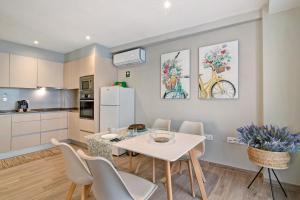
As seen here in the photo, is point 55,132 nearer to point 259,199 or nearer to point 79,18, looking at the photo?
point 79,18

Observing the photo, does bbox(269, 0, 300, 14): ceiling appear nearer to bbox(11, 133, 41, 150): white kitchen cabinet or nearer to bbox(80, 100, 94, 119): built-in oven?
bbox(80, 100, 94, 119): built-in oven

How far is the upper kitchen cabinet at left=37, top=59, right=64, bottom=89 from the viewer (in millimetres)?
3812

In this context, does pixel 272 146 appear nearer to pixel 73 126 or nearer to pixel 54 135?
pixel 73 126

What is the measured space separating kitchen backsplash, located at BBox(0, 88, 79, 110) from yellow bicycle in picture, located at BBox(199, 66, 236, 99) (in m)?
3.67

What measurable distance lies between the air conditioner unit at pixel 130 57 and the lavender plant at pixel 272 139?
2.41 m

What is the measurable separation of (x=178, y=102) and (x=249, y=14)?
70.4 inches

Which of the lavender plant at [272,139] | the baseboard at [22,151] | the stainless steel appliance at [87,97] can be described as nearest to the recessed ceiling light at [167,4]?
the lavender plant at [272,139]

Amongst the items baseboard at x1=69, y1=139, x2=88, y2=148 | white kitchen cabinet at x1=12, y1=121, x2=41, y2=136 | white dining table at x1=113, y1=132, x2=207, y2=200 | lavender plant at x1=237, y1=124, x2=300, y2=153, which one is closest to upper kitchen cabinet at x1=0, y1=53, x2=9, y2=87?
white kitchen cabinet at x1=12, y1=121, x2=41, y2=136

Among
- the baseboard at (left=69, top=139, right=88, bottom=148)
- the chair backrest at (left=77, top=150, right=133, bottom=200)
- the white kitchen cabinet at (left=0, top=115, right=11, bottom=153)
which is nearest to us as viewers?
the chair backrest at (left=77, top=150, right=133, bottom=200)

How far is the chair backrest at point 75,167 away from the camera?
1.33 m

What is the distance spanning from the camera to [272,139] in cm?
174

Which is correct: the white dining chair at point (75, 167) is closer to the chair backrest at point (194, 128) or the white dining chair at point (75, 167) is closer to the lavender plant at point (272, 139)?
the chair backrest at point (194, 128)

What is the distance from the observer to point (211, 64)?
2.63 m

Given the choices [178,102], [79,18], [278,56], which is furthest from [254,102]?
[79,18]
